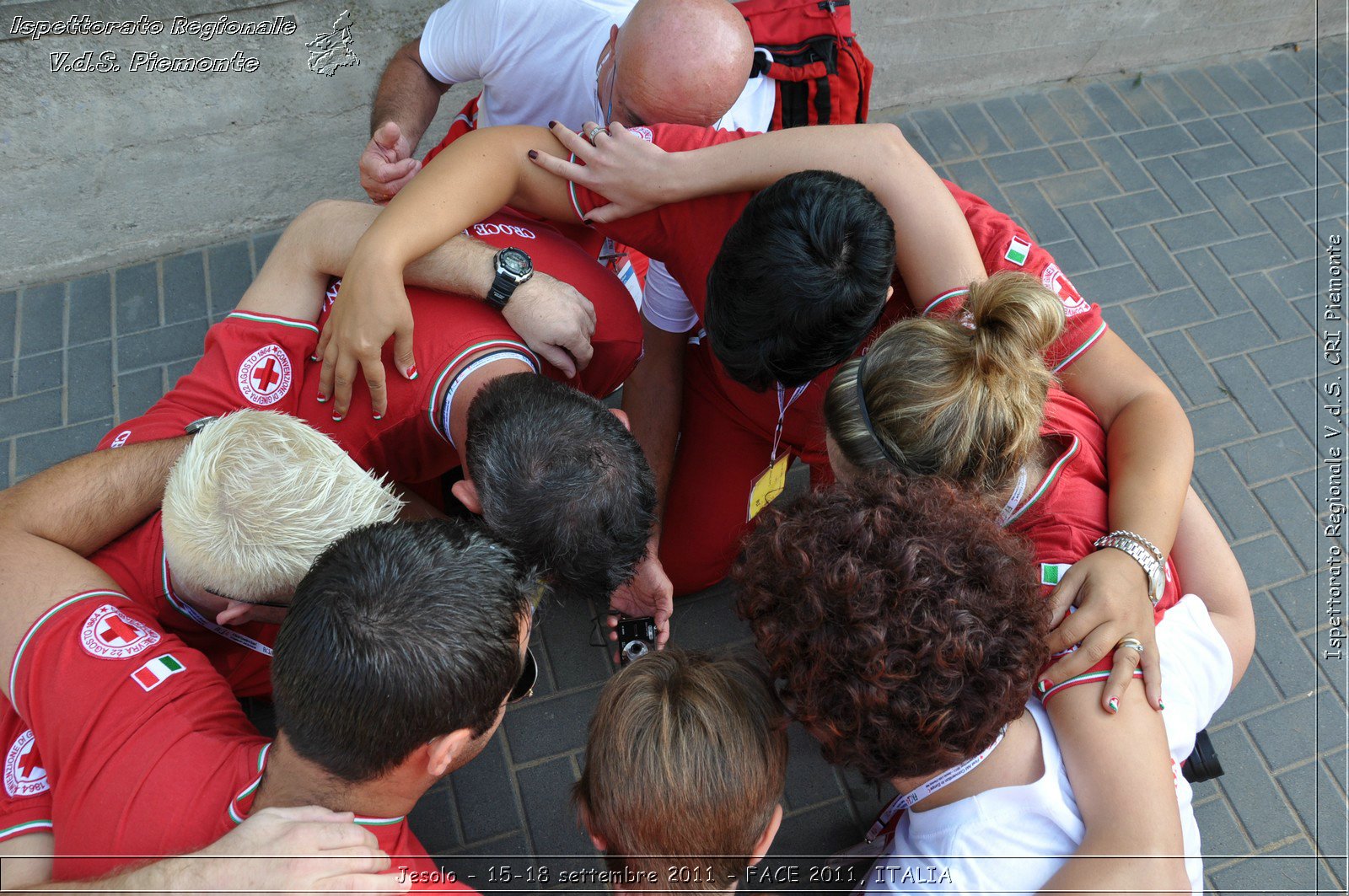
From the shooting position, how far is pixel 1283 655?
3.08 meters

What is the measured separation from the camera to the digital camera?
268 cm

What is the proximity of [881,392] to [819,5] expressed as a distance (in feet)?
5.61

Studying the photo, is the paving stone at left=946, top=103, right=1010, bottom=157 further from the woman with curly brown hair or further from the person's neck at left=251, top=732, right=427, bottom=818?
the person's neck at left=251, top=732, right=427, bottom=818

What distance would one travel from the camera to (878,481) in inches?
70.1

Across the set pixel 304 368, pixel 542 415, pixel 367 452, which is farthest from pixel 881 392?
pixel 304 368

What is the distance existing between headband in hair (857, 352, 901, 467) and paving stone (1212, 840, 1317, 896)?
192cm

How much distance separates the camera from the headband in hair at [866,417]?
1.96 m

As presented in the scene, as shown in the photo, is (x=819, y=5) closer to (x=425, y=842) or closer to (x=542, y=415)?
(x=542, y=415)

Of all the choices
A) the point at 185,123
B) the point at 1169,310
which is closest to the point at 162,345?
the point at 185,123

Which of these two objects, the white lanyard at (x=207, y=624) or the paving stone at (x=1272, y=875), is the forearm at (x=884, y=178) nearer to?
the white lanyard at (x=207, y=624)

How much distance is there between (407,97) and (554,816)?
257 centimetres

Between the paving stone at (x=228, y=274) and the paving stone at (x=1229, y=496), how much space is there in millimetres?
4157

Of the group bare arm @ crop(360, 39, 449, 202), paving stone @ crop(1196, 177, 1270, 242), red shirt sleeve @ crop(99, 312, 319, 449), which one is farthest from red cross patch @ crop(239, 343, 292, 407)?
paving stone @ crop(1196, 177, 1270, 242)

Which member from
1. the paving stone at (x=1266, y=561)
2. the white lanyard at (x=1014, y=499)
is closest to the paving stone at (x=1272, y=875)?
the paving stone at (x=1266, y=561)
